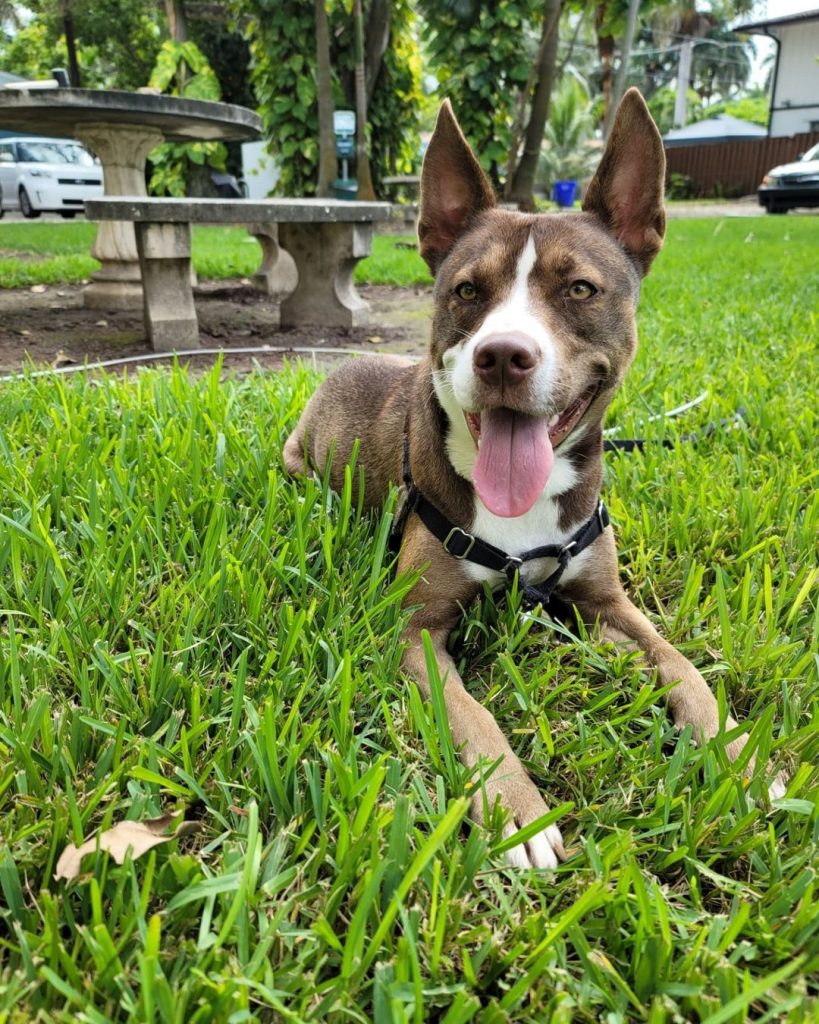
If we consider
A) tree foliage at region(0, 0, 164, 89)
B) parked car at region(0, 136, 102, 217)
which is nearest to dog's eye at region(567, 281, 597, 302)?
parked car at region(0, 136, 102, 217)

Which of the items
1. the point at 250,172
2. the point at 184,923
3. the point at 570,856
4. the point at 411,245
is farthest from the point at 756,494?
the point at 250,172

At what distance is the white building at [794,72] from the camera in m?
35.3

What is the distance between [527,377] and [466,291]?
0.46 meters

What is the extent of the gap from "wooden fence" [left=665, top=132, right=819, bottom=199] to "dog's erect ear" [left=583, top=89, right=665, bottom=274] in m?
36.6

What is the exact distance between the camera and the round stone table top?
6.09 metres

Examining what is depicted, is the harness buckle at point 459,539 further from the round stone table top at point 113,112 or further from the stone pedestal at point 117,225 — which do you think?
the stone pedestal at point 117,225

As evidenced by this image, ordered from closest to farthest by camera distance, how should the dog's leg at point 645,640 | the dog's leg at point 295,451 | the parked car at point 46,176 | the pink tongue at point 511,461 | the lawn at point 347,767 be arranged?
the lawn at point 347,767 < the dog's leg at point 645,640 < the pink tongue at point 511,461 < the dog's leg at point 295,451 < the parked car at point 46,176

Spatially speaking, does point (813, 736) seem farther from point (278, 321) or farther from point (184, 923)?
point (278, 321)

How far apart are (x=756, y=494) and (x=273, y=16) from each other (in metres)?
17.0

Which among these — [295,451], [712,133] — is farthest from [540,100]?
[712,133]

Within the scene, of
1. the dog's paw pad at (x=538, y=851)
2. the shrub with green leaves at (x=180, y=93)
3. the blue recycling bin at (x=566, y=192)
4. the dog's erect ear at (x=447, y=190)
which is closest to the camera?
the dog's paw pad at (x=538, y=851)

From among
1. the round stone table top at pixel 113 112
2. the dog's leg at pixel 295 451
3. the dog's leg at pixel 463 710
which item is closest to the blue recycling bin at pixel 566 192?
the round stone table top at pixel 113 112

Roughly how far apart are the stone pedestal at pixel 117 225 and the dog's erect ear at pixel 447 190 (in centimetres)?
524

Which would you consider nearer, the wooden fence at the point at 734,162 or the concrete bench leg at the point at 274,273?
the concrete bench leg at the point at 274,273
